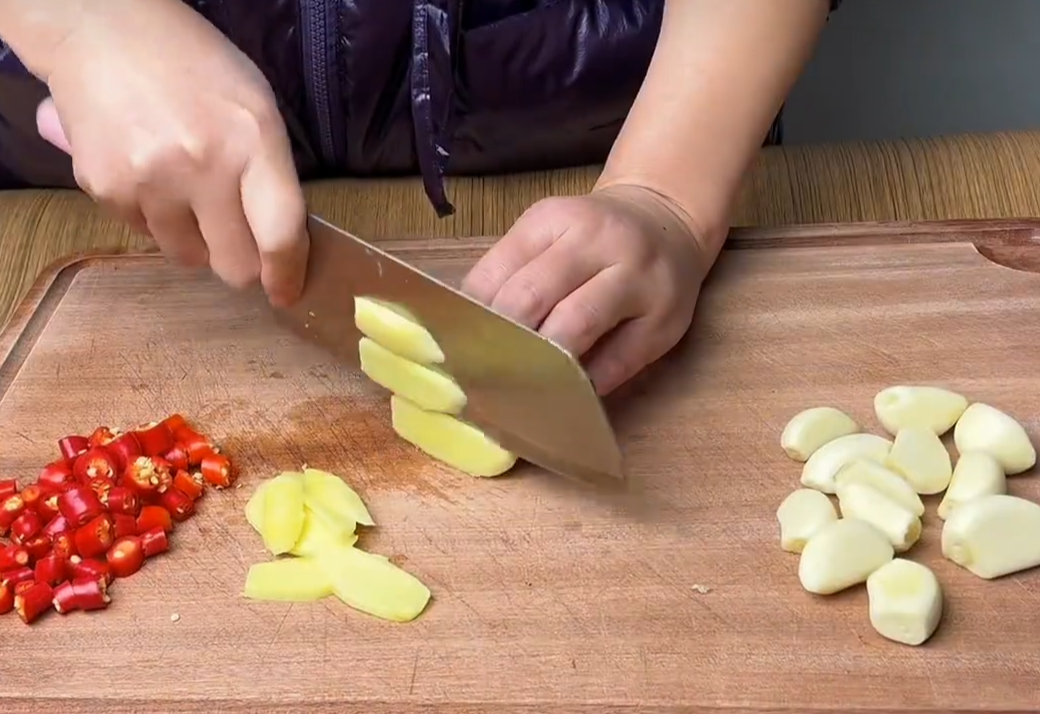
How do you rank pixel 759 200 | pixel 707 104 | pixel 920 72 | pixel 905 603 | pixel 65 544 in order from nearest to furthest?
1. pixel 905 603
2. pixel 65 544
3. pixel 707 104
4. pixel 759 200
5. pixel 920 72

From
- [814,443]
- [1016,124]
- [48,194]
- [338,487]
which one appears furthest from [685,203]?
[1016,124]

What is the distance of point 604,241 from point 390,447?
0.23m

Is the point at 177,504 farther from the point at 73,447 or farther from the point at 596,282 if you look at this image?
the point at 596,282

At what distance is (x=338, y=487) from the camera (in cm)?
82

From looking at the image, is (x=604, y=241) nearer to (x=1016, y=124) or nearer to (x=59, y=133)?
(x=59, y=133)

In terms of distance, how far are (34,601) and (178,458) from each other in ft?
0.48

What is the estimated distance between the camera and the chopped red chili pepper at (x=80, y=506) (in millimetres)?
801

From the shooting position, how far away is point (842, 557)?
72cm

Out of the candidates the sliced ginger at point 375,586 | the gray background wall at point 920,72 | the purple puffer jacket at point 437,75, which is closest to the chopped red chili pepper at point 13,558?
the sliced ginger at point 375,586

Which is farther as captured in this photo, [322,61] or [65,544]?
[322,61]

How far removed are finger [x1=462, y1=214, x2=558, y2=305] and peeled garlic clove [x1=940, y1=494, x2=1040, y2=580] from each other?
0.36 metres

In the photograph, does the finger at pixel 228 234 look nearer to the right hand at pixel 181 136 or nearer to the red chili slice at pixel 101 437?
the right hand at pixel 181 136

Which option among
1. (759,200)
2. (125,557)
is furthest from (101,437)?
(759,200)

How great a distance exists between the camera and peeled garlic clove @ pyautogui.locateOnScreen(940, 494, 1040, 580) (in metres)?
0.72
